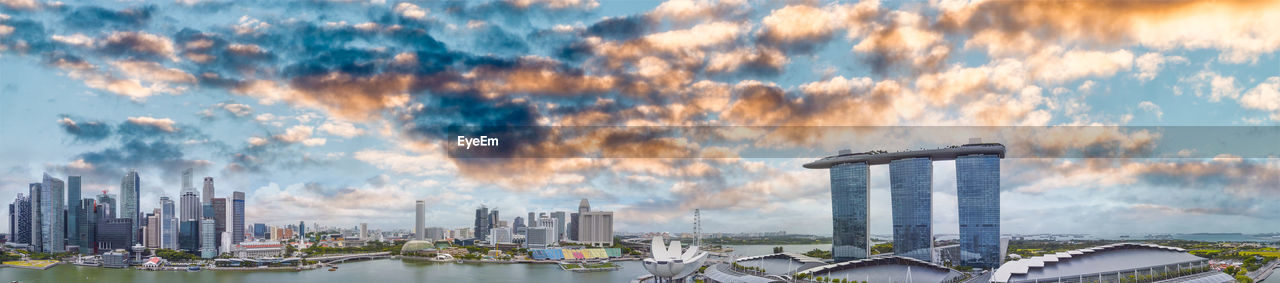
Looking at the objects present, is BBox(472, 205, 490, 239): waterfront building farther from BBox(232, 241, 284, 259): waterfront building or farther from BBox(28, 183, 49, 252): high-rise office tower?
BBox(28, 183, 49, 252): high-rise office tower

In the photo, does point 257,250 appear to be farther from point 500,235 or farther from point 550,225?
point 550,225

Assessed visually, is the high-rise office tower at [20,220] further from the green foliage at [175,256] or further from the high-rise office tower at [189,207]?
the green foliage at [175,256]

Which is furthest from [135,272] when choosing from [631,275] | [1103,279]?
[1103,279]

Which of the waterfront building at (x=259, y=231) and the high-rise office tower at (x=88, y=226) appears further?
the waterfront building at (x=259, y=231)

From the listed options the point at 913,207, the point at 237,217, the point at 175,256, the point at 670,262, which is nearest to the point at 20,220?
the point at 237,217

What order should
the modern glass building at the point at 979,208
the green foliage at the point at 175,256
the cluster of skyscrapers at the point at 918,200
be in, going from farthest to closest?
1. the green foliage at the point at 175,256
2. the cluster of skyscrapers at the point at 918,200
3. the modern glass building at the point at 979,208

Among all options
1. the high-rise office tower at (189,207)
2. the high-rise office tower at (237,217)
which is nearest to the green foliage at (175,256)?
the high-rise office tower at (189,207)

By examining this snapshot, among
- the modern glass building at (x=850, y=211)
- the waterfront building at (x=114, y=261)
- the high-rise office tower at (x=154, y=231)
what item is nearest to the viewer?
the modern glass building at (x=850, y=211)
